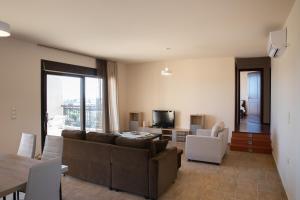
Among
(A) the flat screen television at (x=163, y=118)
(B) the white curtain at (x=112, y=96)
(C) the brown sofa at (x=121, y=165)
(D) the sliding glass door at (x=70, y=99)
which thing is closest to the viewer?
(C) the brown sofa at (x=121, y=165)

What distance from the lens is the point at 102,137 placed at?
11.6 feet

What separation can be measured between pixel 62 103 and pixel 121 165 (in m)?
3.24

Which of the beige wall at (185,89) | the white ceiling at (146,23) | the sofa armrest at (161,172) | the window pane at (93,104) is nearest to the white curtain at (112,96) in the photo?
the window pane at (93,104)

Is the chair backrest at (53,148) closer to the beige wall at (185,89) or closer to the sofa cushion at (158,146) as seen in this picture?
the sofa cushion at (158,146)

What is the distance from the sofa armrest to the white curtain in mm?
3894

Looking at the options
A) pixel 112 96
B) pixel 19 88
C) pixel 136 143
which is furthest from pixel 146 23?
pixel 112 96

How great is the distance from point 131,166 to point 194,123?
4101 millimetres

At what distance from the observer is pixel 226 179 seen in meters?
3.89

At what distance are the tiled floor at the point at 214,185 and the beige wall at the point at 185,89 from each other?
93.8 inches

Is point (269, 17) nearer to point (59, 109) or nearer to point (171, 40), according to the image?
point (171, 40)

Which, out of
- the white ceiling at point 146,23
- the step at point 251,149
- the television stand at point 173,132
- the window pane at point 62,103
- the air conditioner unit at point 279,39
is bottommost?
the step at point 251,149

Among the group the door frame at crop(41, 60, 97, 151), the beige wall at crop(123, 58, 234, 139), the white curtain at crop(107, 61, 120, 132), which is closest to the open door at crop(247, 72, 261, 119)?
the beige wall at crop(123, 58, 234, 139)

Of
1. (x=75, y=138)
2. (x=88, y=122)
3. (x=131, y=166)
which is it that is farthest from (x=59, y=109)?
(x=131, y=166)

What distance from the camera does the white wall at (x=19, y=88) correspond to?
4238 millimetres
